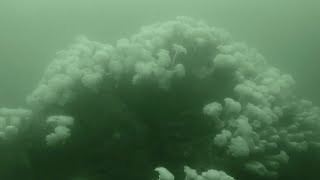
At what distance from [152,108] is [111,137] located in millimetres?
820

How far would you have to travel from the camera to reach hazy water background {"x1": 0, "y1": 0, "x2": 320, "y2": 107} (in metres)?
8.44

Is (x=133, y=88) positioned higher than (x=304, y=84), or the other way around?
(x=304, y=84)

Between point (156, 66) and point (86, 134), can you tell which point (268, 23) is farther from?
point (86, 134)

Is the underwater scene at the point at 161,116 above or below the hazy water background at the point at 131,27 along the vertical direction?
below

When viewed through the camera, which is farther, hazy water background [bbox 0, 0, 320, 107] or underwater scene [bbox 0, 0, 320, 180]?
hazy water background [bbox 0, 0, 320, 107]

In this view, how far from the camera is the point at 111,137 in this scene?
20.1ft

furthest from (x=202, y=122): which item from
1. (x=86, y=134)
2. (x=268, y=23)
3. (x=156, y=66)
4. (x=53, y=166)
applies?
(x=268, y=23)

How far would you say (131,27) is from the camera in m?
9.27

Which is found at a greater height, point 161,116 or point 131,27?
point 131,27

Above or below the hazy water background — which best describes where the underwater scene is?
below

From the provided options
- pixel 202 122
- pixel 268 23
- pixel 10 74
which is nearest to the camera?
pixel 202 122

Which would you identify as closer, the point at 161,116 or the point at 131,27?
the point at 161,116

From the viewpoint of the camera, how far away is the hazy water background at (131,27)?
8441 millimetres

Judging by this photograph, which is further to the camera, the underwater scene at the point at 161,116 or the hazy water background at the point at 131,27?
the hazy water background at the point at 131,27
